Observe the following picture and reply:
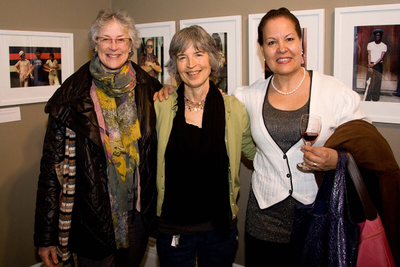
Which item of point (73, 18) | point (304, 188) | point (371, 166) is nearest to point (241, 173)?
point (304, 188)

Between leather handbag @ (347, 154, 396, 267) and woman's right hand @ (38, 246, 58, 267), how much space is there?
1626 mm

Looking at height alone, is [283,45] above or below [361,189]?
above

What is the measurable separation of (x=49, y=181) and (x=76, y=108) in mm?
438

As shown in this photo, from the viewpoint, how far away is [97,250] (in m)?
1.85

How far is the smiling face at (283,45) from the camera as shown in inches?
69.4

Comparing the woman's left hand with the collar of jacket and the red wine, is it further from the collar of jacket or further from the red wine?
the collar of jacket

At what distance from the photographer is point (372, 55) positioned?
2.21 meters

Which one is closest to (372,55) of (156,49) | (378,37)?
(378,37)

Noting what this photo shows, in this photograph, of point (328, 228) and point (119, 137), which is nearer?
point (328, 228)

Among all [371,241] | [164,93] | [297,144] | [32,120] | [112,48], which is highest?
[112,48]

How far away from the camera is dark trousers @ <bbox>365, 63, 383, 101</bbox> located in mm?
2201

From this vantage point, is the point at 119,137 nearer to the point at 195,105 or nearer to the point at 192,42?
the point at 195,105

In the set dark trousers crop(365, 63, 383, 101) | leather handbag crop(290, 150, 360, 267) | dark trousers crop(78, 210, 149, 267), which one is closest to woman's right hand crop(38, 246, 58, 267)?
dark trousers crop(78, 210, 149, 267)

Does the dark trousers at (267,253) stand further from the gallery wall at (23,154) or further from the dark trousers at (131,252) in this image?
the gallery wall at (23,154)
